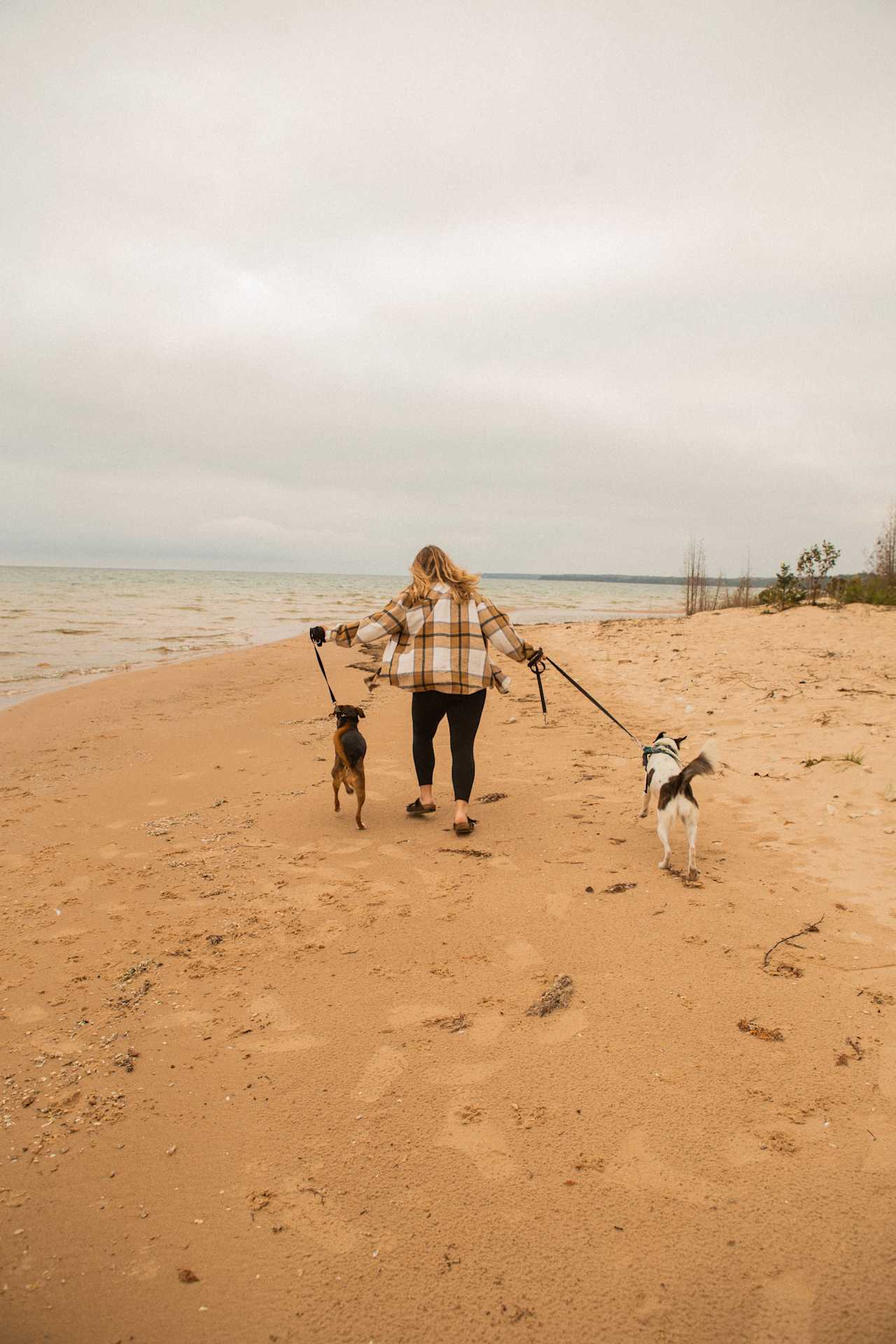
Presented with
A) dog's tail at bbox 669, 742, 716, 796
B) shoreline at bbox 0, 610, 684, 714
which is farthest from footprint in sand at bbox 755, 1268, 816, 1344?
shoreline at bbox 0, 610, 684, 714

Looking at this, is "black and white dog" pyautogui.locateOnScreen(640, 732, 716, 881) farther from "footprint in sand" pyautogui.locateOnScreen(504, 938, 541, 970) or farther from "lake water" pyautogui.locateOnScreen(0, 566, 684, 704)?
"lake water" pyautogui.locateOnScreen(0, 566, 684, 704)

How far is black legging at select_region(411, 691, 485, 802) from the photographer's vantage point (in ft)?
16.5

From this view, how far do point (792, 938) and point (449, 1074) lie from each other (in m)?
1.83

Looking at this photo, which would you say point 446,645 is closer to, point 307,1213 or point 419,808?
point 419,808

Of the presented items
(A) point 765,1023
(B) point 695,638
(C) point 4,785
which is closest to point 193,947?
(A) point 765,1023

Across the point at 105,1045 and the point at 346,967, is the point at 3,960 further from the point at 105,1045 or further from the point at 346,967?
the point at 346,967

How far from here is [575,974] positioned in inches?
122

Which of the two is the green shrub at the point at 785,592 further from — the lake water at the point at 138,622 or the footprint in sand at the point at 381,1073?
the footprint in sand at the point at 381,1073

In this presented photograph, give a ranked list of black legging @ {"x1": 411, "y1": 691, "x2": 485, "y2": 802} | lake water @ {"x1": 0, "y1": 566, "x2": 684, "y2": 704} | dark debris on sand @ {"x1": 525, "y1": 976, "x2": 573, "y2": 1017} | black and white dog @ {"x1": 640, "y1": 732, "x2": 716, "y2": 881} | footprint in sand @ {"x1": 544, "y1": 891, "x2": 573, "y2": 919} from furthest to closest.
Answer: lake water @ {"x1": 0, "y1": 566, "x2": 684, "y2": 704}, black legging @ {"x1": 411, "y1": 691, "x2": 485, "y2": 802}, black and white dog @ {"x1": 640, "y1": 732, "x2": 716, "y2": 881}, footprint in sand @ {"x1": 544, "y1": 891, "x2": 573, "y2": 919}, dark debris on sand @ {"x1": 525, "y1": 976, "x2": 573, "y2": 1017}

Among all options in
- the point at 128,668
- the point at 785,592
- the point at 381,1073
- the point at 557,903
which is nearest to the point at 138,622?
the point at 128,668

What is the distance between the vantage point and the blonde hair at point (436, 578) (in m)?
4.86

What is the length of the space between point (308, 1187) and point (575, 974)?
1.42 metres

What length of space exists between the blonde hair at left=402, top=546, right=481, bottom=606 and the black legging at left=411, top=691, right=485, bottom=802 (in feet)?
2.19

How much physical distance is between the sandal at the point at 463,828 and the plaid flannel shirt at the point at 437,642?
87 centimetres
